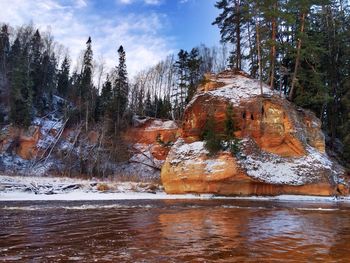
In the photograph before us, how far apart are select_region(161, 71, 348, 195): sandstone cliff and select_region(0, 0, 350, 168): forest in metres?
3.22

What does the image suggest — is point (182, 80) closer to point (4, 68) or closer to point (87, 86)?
point (87, 86)

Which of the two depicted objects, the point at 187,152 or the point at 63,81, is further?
the point at 63,81

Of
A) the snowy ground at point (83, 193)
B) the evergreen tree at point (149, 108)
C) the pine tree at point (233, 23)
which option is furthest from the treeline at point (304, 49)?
the evergreen tree at point (149, 108)

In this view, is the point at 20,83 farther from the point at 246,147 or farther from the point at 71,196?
the point at 246,147

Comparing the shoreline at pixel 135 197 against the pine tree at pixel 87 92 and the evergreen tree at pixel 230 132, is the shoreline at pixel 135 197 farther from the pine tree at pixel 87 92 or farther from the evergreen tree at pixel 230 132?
the pine tree at pixel 87 92

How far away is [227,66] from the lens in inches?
2149

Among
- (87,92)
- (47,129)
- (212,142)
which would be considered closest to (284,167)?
(212,142)

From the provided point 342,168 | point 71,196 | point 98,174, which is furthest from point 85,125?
point 342,168

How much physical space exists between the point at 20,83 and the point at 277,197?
1623 inches

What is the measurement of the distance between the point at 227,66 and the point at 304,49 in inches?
903

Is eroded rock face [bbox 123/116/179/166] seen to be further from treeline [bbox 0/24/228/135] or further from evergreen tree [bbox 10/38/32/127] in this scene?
evergreen tree [bbox 10/38/32/127]

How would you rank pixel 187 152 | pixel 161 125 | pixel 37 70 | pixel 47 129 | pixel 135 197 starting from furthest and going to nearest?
pixel 37 70, pixel 161 125, pixel 47 129, pixel 187 152, pixel 135 197

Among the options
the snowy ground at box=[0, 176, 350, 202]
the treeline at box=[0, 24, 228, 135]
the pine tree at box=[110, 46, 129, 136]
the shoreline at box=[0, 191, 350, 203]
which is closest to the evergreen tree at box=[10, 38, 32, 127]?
the treeline at box=[0, 24, 228, 135]

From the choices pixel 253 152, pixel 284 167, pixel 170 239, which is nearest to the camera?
pixel 170 239
